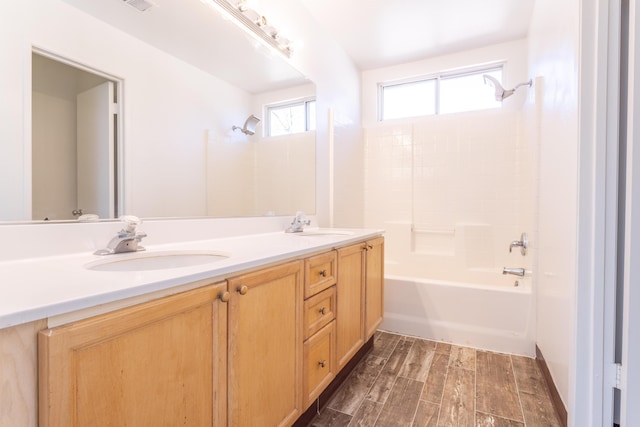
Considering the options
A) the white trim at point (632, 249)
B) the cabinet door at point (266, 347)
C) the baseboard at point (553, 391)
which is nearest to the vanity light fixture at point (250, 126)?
the cabinet door at point (266, 347)

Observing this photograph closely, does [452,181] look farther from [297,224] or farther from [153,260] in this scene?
[153,260]

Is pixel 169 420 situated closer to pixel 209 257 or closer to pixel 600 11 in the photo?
pixel 209 257

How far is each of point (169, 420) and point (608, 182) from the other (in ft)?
4.86

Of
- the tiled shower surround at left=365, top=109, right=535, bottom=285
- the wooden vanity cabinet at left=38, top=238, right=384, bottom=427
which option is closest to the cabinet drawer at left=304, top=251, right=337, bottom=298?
the wooden vanity cabinet at left=38, top=238, right=384, bottom=427

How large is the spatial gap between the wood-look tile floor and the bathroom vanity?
316 mm

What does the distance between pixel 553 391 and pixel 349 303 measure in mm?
1084

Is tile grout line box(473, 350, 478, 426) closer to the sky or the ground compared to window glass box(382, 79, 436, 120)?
closer to the ground

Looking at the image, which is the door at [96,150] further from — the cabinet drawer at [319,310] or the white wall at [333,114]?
the white wall at [333,114]

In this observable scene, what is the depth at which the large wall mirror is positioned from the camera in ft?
3.18

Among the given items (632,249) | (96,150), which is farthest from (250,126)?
(632,249)

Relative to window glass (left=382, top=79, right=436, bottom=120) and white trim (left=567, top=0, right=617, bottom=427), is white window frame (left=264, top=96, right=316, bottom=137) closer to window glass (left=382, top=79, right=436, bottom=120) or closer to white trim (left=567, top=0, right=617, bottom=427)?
window glass (left=382, top=79, right=436, bottom=120)

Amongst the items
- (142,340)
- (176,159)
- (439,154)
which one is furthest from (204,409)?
(439,154)

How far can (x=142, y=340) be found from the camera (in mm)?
644

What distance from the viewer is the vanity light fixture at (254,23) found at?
158cm
